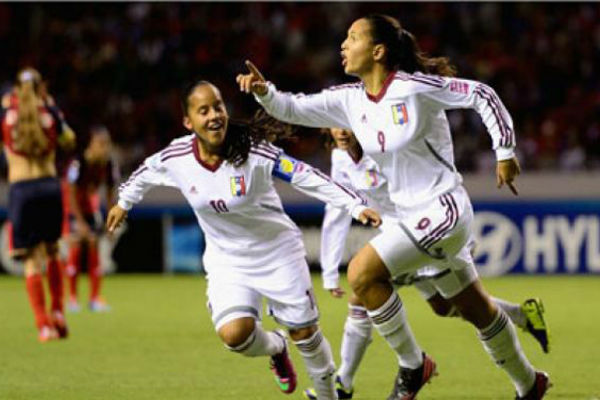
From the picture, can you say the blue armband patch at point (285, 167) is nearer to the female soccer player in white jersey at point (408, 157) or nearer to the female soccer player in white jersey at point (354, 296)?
the female soccer player in white jersey at point (408, 157)

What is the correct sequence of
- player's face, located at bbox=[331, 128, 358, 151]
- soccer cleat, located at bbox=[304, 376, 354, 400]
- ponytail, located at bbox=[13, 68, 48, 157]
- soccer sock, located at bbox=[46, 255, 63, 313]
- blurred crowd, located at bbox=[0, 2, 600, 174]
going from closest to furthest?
soccer cleat, located at bbox=[304, 376, 354, 400], player's face, located at bbox=[331, 128, 358, 151], ponytail, located at bbox=[13, 68, 48, 157], soccer sock, located at bbox=[46, 255, 63, 313], blurred crowd, located at bbox=[0, 2, 600, 174]

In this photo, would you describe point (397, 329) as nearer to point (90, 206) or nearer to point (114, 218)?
point (114, 218)

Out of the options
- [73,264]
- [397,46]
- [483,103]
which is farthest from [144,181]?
[73,264]

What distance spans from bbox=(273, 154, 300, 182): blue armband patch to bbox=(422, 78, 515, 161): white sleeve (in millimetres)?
741

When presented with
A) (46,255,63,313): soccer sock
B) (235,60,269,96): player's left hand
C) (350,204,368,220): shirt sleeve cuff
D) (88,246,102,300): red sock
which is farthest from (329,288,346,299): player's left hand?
(88,246,102,300): red sock

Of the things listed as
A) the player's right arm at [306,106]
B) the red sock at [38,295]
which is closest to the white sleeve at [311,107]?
the player's right arm at [306,106]

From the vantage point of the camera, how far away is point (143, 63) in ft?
68.0

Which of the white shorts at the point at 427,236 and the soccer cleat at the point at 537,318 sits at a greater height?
the white shorts at the point at 427,236

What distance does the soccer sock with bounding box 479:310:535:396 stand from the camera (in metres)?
6.46

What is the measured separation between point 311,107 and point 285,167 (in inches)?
12.6

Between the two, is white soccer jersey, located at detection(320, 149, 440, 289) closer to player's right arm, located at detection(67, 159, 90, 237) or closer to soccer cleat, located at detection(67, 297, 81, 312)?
player's right arm, located at detection(67, 159, 90, 237)

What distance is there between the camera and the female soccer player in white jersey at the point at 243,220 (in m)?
6.54

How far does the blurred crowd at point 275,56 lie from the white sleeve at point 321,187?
11.8 meters

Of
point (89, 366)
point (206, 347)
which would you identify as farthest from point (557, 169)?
point (89, 366)
